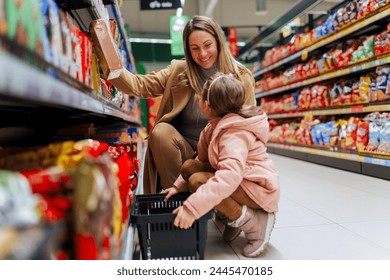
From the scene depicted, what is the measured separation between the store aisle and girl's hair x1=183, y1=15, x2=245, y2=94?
83cm

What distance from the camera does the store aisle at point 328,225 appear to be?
1.42 meters

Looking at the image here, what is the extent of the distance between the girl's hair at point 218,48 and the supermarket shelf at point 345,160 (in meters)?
1.77

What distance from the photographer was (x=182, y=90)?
6.40 feet

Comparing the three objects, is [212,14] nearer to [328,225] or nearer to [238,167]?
[328,225]

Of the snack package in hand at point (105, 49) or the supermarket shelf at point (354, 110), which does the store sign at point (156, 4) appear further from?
the snack package in hand at point (105, 49)

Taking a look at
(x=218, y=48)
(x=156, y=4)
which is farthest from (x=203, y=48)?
(x=156, y=4)

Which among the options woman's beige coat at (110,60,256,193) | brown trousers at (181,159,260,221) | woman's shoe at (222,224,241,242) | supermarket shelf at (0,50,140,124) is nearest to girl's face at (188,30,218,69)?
woman's beige coat at (110,60,256,193)

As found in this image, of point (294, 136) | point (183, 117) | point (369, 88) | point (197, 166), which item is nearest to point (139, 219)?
point (197, 166)

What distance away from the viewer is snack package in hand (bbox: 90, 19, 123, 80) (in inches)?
59.7

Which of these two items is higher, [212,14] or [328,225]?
[212,14]

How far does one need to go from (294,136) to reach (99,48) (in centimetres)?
397

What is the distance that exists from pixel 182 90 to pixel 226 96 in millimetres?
→ 626

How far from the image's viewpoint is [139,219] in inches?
47.9
